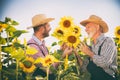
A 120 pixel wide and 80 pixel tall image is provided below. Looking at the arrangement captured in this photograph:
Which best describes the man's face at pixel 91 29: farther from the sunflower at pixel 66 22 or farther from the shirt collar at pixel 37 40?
the shirt collar at pixel 37 40

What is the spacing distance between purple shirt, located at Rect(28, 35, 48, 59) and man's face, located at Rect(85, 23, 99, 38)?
0.38 meters

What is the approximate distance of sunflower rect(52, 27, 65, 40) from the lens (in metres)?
2.32

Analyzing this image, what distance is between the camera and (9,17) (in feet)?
7.93

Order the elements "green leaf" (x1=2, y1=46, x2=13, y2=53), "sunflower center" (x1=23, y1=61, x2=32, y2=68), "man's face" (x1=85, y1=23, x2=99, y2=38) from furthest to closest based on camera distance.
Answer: "man's face" (x1=85, y1=23, x2=99, y2=38), "sunflower center" (x1=23, y1=61, x2=32, y2=68), "green leaf" (x1=2, y1=46, x2=13, y2=53)

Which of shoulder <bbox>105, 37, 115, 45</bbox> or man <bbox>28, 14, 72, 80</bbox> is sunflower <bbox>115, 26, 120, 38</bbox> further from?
man <bbox>28, 14, 72, 80</bbox>

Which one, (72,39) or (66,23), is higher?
(66,23)

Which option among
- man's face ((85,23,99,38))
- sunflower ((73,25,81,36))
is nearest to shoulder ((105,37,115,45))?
man's face ((85,23,99,38))

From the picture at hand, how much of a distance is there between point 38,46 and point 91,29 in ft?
1.53

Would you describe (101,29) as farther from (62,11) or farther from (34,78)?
(34,78)

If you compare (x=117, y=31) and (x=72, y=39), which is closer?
(x=72, y=39)

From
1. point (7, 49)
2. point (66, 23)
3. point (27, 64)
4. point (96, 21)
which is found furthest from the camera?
point (96, 21)

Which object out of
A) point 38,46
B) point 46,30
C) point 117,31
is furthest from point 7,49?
point 117,31

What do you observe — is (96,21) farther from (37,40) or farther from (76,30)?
(37,40)

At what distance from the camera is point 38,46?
2.34 metres
